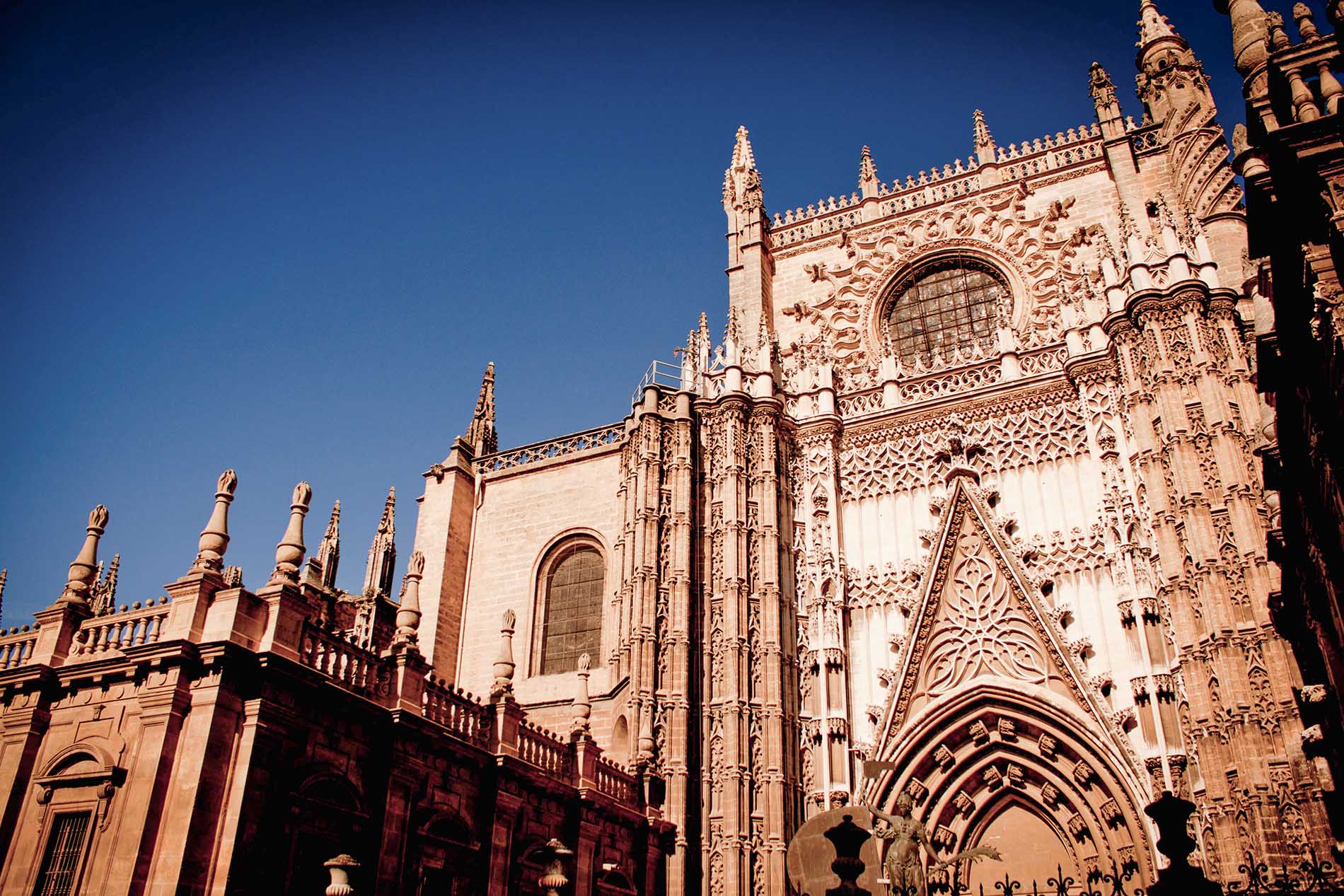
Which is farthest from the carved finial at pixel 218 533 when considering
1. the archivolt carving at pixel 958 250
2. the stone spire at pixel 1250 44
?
the archivolt carving at pixel 958 250

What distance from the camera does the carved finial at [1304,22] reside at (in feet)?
33.6

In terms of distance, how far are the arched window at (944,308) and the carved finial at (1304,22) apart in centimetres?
1317

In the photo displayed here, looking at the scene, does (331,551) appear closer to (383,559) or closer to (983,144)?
(383,559)

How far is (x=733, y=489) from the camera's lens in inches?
821

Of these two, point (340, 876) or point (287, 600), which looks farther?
point (287, 600)

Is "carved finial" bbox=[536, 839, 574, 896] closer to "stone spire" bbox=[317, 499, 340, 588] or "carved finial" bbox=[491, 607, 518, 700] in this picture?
"carved finial" bbox=[491, 607, 518, 700]

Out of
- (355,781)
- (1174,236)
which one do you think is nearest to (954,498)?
(1174,236)

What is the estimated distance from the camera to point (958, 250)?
81.6 feet

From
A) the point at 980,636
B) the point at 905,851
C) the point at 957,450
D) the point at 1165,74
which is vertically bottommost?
the point at 905,851

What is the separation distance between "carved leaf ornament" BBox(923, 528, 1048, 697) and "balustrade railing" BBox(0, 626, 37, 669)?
14200mm

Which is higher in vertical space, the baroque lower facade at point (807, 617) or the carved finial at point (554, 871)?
the baroque lower facade at point (807, 617)

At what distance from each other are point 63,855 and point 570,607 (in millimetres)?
12588

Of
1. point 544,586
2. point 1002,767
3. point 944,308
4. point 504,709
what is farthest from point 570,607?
point 944,308

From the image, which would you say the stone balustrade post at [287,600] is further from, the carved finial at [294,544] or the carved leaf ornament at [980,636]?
the carved leaf ornament at [980,636]
